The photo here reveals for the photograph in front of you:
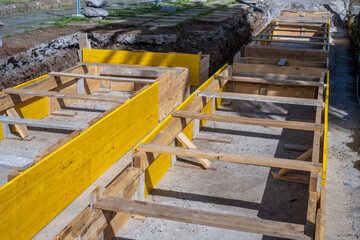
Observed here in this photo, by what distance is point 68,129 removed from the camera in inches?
273

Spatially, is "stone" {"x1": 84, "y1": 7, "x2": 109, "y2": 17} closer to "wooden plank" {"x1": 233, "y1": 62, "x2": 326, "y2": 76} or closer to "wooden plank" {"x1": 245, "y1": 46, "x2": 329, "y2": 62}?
"wooden plank" {"x1": 245, "y1": 46, "x2": 329, "y2": 62}

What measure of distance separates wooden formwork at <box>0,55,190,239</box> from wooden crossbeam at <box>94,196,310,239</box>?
1.07m

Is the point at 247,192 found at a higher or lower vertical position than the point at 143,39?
lower

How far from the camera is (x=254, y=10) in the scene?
23.7m

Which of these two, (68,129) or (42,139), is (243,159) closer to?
(68,129)

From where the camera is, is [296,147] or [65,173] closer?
[65,173]

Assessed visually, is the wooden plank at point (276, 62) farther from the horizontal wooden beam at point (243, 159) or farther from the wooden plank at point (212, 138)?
the horizontal wooden beam at point (243, 159)

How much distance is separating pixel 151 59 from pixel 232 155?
20.1 ft

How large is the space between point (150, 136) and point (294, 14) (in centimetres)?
1571

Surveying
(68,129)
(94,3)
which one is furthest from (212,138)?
(94,3)

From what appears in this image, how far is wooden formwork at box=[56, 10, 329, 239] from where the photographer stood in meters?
3.85

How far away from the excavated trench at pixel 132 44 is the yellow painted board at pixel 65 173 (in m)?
3.82

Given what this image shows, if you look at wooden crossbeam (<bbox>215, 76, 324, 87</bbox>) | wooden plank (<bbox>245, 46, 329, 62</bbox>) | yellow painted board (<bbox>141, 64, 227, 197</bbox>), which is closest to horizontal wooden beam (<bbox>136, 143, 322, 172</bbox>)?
yellow painted board (<bbox>141, 64, 227, 197</bbox>)

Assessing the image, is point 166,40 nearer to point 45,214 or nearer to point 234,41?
point 234,41
